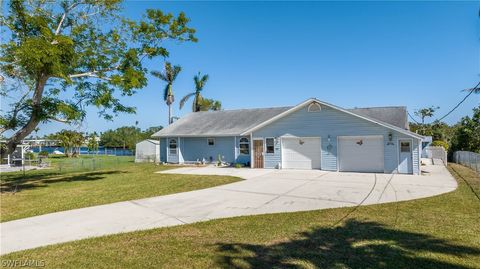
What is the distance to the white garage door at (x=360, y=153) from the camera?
1664 cm

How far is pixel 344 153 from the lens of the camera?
17.4 meters

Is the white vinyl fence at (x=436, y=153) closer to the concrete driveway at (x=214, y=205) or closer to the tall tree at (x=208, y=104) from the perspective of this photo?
the concrete driveway at (x=214, y=205)

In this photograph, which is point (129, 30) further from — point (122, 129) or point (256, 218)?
point (122, 129)

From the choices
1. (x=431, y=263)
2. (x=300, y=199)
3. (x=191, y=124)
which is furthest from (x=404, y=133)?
(x=191, y=124)

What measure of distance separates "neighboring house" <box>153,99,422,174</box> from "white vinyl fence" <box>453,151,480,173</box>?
3.43 m

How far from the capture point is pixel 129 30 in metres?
14.8

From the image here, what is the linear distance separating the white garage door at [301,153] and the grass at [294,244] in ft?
35.5

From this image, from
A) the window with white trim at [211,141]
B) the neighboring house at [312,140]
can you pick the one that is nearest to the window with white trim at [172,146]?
the neighboring house at [312,140]

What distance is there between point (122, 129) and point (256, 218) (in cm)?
6442

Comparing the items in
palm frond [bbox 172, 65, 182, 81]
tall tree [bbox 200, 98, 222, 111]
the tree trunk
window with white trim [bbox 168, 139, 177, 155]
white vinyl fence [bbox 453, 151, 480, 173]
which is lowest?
white vinyl fence [bbox 453, 151, 480, 173]

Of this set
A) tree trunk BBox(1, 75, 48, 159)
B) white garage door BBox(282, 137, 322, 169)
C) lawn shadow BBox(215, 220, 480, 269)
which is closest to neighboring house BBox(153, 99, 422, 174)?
white garage door BBox(282, 137, 322, 169)

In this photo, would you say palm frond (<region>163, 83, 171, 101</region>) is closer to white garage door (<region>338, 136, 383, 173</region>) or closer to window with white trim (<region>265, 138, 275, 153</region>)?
window with white trim (<region>265, 138, 275, 153</region>)

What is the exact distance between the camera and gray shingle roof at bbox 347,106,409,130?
17.6 metres

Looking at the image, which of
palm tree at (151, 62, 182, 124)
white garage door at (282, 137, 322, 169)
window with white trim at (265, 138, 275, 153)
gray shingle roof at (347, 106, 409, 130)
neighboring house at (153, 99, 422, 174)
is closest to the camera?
neighboring house at (153, 99, 422, 174)
